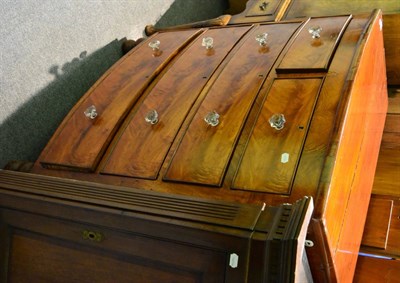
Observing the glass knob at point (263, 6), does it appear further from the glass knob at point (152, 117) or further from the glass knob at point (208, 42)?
the glass knob at point (152, 117)

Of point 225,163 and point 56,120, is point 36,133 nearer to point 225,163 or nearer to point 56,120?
point 56,120

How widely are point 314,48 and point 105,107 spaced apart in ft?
2.58

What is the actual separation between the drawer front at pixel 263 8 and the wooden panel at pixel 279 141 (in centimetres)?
68

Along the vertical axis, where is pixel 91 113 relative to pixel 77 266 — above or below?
above

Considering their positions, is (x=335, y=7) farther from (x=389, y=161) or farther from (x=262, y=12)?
(x=389, y=161)

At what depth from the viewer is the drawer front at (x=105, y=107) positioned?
56.8 inches

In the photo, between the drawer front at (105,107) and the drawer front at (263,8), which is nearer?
the drawer front at (105,107)

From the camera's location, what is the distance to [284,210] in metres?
0.91

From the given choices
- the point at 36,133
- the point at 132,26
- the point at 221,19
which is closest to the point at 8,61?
the point at 36,133

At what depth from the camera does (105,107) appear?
1.59 metres

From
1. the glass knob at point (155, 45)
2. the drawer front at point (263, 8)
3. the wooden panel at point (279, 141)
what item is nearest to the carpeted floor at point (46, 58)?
the glass knob at point (155, 45)

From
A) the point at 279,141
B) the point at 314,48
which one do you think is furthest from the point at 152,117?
the point at 314,48

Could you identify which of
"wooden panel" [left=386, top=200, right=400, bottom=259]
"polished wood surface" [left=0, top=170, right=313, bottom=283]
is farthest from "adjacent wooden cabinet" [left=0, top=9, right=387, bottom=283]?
"wooden panel" [left=386, top=200, right=400, bottom=259]

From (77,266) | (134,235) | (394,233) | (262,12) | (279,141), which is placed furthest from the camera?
(262,12)
